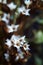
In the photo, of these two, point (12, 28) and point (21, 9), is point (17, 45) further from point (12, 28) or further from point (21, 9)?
point (21, 9)

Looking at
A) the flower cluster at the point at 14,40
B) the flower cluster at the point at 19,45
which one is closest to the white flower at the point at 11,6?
the flower cluster at the point at 14,40

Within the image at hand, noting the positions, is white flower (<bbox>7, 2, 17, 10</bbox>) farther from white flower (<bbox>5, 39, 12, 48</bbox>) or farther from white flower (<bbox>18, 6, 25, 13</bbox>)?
white flower (<bbox>5, 39, 12, 48</bbox>)

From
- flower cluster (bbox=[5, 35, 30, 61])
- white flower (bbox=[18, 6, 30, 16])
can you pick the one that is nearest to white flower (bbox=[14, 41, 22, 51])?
flower cluster (bbox=[5, 35, 30, 61])

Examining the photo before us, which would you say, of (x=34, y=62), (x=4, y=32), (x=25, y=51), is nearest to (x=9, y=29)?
(x=4, y=32)

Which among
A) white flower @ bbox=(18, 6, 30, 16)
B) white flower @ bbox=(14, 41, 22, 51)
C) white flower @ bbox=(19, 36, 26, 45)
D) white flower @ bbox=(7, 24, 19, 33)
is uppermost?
white flower @ bbox=(18, 6, 30, 16)

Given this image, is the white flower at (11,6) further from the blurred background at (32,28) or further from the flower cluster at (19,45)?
the flower cluster at (19,45)

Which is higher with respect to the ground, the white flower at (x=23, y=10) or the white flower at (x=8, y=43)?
the white flower at (x=23, y=10)

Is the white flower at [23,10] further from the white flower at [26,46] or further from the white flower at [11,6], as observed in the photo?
the white flower at [26,46]

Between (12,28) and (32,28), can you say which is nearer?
(12,28)

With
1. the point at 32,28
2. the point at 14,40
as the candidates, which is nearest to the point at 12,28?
the point at 14,40

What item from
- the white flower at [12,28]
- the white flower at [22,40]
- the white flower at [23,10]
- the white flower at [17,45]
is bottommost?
the white flower at [17,45]

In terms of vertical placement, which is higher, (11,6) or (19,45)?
(11,6)

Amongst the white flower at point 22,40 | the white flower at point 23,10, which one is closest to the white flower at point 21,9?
the white flower at point 23,10
